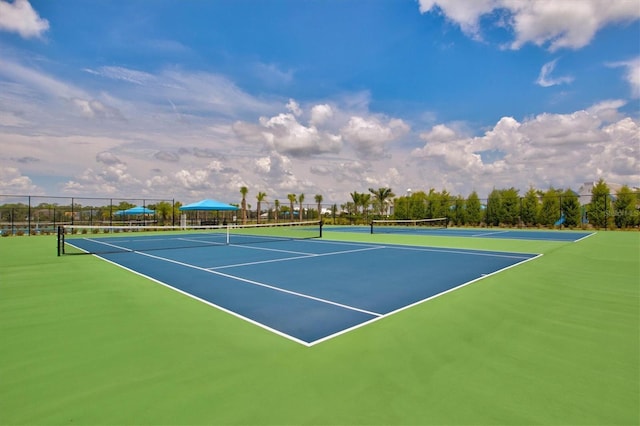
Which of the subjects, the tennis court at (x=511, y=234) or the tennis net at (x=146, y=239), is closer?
the tennis net at (x=146, y=239)

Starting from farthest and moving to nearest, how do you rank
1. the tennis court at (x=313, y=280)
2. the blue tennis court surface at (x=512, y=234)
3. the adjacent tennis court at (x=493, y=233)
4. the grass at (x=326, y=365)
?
1. the adjacent tennis court at (x=493, y=233)
2. the blue tennis court surface at (x=512, y=234)
3. the tennis court at (x=313, y=280)
4. the grass at (x=326, y=365)

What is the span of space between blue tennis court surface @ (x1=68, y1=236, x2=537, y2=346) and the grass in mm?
375

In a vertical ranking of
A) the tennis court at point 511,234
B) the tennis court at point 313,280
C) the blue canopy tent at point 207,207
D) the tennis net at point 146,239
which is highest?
the blue canopy tent at point 207,207

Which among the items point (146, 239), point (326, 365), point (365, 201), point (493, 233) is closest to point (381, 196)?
point (365, 201)

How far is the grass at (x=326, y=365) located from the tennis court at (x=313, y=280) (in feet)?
1.21

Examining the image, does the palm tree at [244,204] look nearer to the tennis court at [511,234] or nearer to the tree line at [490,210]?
the tree line at [490,210]

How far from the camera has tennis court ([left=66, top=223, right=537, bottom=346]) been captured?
457cm

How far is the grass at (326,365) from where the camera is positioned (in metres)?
2.39

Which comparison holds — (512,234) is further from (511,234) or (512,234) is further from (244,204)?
(244,204)

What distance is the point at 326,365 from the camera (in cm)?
312

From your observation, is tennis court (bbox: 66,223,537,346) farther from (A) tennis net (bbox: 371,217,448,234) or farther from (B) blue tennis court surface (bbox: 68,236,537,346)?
(A) tennis net (bbox: 371,217,448,234)

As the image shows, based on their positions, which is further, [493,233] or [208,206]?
[208,206]

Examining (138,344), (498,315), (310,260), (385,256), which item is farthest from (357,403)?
(385,256)

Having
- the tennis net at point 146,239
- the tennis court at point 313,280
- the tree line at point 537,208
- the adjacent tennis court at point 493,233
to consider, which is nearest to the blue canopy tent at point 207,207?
the tennis net at point 146,239
